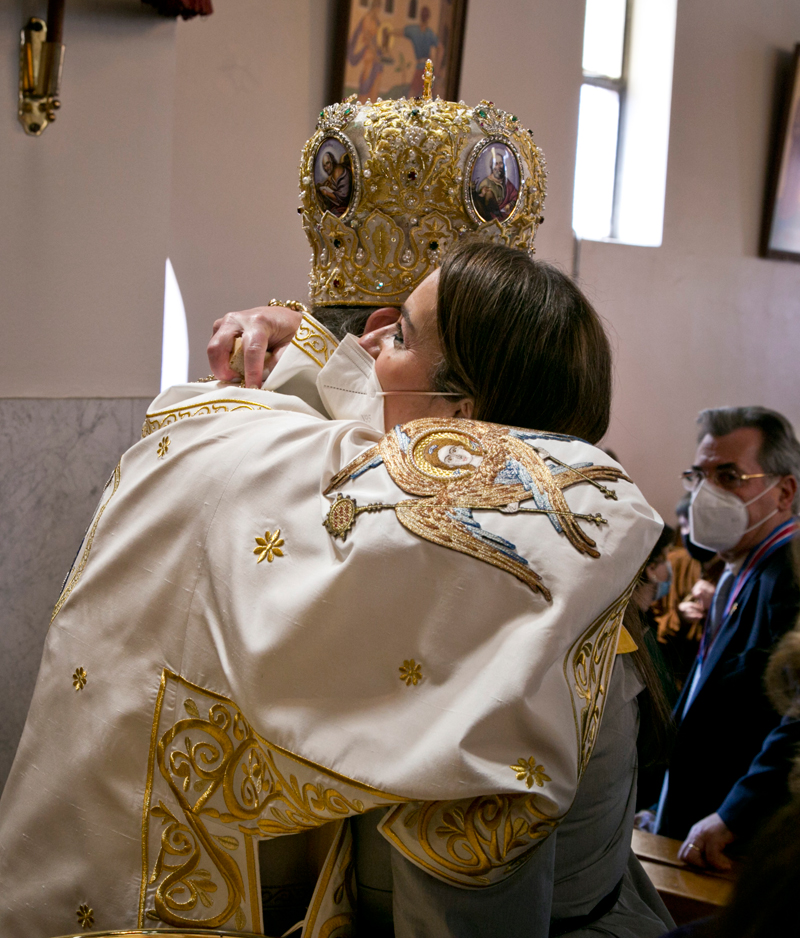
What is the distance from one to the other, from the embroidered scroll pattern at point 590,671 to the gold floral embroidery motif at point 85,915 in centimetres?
64

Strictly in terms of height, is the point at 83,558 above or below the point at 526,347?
below

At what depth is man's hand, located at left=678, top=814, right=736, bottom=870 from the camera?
252 cm

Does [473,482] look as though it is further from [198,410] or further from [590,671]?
[198,410]

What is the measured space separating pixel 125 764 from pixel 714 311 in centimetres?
574

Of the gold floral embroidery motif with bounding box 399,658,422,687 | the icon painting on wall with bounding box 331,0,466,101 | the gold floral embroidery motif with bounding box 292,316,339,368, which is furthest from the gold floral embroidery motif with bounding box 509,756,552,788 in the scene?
the icon painting on wall with bounding box 331,0,466,101

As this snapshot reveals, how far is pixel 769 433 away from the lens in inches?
135

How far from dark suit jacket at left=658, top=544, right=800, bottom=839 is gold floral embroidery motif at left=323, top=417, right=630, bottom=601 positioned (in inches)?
75.3

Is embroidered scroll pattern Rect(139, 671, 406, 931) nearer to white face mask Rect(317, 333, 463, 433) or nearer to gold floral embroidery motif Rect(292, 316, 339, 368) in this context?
white face mask Rect(317, 333, 463, 433)

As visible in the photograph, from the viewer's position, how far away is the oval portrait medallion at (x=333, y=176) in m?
2.12

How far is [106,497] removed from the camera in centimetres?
147

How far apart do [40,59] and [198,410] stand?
4.12 feet

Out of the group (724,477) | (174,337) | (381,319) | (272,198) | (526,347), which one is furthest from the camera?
(272,198)

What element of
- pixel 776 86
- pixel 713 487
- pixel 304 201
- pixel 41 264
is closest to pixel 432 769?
pixel 304 201

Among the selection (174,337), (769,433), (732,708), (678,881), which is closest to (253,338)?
(678,881)
